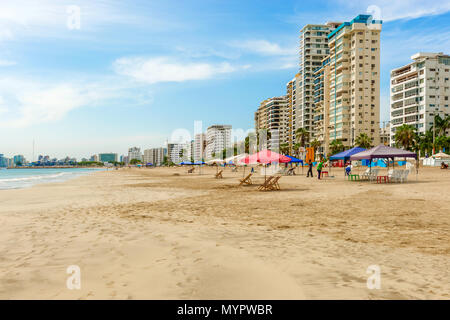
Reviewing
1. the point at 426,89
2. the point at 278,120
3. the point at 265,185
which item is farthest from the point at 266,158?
the point at 278,120

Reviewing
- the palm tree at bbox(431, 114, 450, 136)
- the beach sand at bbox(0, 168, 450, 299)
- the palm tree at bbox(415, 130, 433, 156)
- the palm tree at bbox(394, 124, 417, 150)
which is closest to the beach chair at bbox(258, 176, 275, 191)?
the beach sand at bbox(0, 168, 450, 299)

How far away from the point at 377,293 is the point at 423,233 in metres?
3.98

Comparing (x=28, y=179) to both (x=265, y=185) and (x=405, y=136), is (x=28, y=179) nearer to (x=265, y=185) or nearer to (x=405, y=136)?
(x=265, y=185)

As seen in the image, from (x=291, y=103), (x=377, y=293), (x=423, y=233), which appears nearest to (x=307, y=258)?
(x=377, y=293)

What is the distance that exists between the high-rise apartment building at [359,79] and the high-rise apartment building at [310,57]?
84.7 ft

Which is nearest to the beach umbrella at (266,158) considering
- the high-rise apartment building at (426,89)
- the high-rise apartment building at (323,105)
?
the high-rise apartment building at (323,105)

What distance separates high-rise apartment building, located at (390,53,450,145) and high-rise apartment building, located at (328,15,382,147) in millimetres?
17360

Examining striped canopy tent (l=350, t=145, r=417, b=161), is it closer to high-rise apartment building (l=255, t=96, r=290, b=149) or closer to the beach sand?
the beach sand

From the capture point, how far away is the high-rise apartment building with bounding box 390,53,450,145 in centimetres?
9181

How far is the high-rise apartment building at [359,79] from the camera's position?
8600 centimetres

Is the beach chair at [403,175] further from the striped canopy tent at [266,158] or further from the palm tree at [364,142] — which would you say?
the palm tree at [364,142]

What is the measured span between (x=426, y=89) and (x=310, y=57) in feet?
137

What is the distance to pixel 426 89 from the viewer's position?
9181 centimetres
